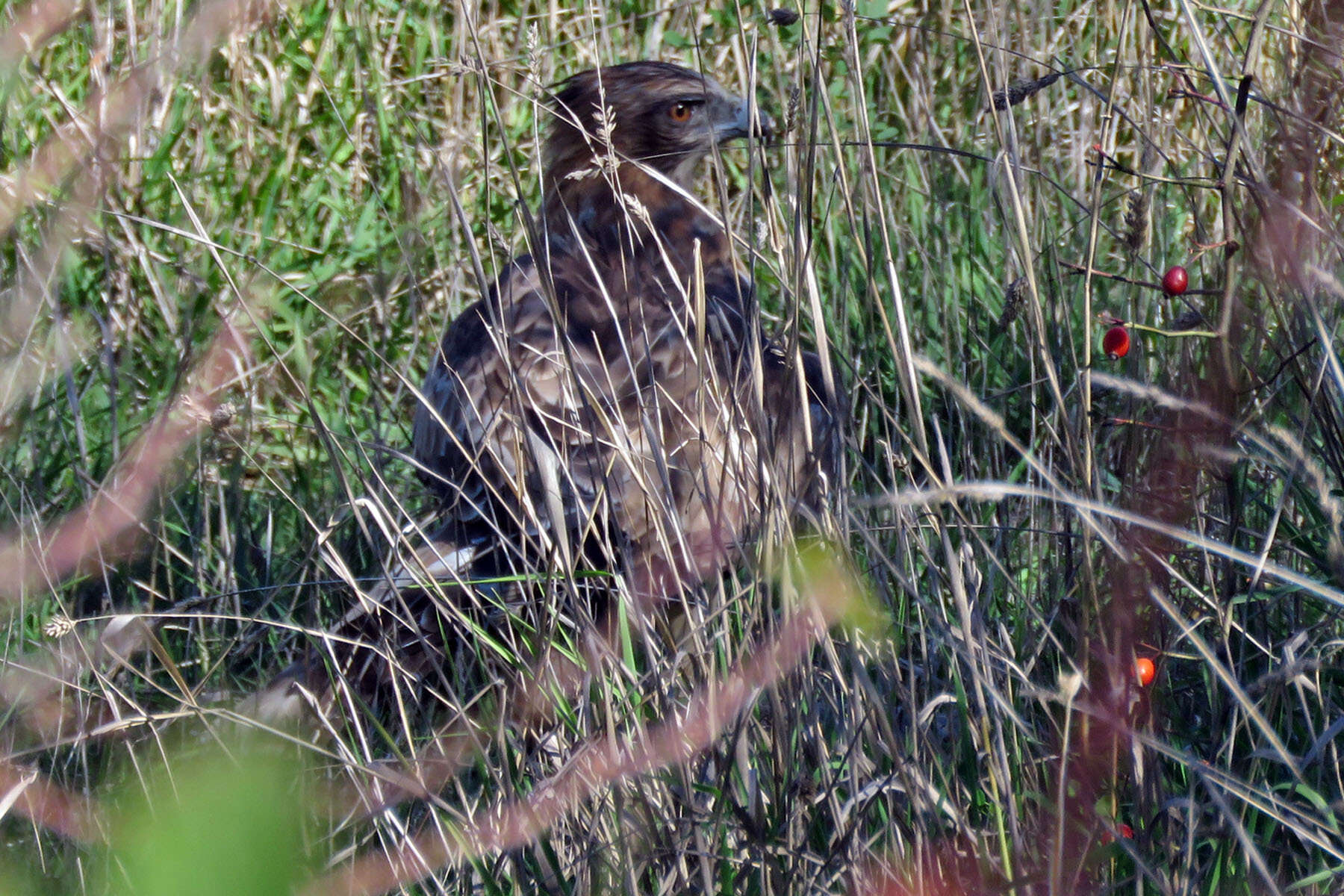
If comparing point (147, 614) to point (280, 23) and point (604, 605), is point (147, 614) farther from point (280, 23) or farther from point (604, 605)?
point (280, 23)

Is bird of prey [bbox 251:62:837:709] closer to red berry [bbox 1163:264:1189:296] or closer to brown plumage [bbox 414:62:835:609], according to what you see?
brown plumage [bbox 414:62:835:609]

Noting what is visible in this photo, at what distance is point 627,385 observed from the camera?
2875 mm

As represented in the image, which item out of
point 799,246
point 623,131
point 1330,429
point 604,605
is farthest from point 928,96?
point 799,246

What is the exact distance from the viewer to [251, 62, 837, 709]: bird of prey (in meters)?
1.68

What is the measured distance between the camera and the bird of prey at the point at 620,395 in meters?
1.68

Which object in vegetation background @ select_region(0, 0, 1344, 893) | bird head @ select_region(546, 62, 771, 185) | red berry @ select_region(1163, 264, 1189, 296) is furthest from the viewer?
bird head @ select_region(546, 62, 771, 185)

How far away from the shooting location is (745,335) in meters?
1.70

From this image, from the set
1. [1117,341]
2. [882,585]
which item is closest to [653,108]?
[882,585]

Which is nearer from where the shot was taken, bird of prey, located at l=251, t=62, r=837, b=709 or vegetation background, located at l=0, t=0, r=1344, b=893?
vegetation background, located at l=0, t=0, r=1344, b=893

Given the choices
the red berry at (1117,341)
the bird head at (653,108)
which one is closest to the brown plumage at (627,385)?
the bird head at (653,108)

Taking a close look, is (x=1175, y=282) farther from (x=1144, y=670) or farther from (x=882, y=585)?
(x=882, y=585)

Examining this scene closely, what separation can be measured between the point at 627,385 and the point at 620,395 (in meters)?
0.06

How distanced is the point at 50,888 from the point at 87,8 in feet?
10.00

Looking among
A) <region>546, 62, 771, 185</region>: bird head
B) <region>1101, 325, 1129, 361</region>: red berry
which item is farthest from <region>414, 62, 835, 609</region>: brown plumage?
<region>1101, 325, 1129, 361</region>: red berry
